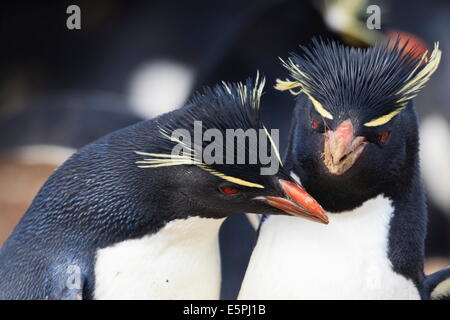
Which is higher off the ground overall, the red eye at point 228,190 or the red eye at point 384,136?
the red eye at point 384,136

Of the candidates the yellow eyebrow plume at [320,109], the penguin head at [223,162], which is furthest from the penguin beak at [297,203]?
the yellow eyebrow plume at [320,109]

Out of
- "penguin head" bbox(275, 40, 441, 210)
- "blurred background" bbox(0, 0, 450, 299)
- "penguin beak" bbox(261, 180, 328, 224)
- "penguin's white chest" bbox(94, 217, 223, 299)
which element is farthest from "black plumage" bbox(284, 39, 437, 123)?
"blurred background" bbox(0, 0, 450, 299)

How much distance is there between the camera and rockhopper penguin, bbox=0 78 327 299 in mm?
1102

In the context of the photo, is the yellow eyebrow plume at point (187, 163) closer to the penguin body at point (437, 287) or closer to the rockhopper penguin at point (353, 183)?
the rockhopper penguin at point (353, 183)

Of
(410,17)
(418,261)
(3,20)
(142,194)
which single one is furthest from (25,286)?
(410,17)

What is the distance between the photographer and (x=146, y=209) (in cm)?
113

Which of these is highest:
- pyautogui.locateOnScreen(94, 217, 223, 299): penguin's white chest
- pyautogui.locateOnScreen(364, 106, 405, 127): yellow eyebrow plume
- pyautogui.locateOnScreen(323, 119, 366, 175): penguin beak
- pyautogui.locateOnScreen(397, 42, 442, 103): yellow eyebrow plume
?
pyautogui.locateOnScreen(397, 42, 442, 103): yellow eyebrow plume

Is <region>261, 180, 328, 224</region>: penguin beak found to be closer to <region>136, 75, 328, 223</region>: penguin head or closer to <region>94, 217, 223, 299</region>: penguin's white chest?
<region>136, 75, 328, 223</region>: penguin head

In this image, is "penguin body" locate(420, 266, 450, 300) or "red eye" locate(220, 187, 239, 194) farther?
"penguin body" locate(420, 266, 450, 300)

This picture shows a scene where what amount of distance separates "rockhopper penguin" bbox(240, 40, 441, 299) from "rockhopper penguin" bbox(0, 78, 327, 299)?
0.26ft

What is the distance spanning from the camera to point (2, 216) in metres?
2.40

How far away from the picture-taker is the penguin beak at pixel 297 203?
1.07 m

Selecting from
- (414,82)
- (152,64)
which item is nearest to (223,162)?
(414,82)

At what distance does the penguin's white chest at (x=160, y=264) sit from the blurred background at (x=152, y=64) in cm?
53
